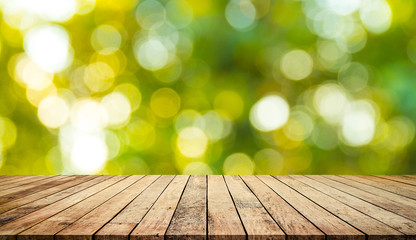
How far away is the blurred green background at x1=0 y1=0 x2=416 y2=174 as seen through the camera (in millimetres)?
2828

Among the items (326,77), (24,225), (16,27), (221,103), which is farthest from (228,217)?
(16,27)

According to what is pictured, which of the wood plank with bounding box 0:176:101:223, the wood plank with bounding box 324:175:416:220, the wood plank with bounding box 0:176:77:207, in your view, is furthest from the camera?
the wood plank with bounding box 0:176:77:207

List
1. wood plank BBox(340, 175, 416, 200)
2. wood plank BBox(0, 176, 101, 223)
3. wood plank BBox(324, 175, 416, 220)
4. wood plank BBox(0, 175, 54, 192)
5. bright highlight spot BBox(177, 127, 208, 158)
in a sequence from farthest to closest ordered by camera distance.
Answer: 1. bright highlight spot BBox(177, 127, 208, 158)
2. wood plank BBox(0, 175, 54, 192)
3. wood plank BBox(340, 175, 416, 200)
4. wood plank BBox(324, 175, 416, 220)
5. wood plank BBox(0, 176, 101, 223)

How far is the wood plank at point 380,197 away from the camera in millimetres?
1396

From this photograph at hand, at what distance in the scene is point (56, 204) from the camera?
1.48m

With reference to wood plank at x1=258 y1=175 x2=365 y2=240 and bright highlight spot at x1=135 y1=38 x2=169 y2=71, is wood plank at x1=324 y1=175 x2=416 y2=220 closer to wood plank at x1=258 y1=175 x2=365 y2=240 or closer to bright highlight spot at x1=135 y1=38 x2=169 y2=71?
wood plank at x1=258 y1=175 x2=365 y2=240

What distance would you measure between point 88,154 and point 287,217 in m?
2.06

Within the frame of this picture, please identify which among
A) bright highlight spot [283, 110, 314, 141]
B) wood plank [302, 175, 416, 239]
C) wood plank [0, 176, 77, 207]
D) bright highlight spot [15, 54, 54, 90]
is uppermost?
bright highlight spot [15, 54, 54, 90]

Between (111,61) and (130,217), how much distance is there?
1908mm

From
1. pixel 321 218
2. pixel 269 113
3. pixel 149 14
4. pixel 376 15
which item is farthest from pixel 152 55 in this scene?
pixel 321 218

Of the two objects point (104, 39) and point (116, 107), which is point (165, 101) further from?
point (104, 39)

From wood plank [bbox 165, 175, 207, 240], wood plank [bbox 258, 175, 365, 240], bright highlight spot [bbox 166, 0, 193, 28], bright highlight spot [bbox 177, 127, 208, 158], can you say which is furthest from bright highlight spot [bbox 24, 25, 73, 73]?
wood plank [bbox 258, 175, 365, 240]

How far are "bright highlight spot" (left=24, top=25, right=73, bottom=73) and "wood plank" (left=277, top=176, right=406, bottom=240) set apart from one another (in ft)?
7.18

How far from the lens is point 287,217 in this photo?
4.08 ft
